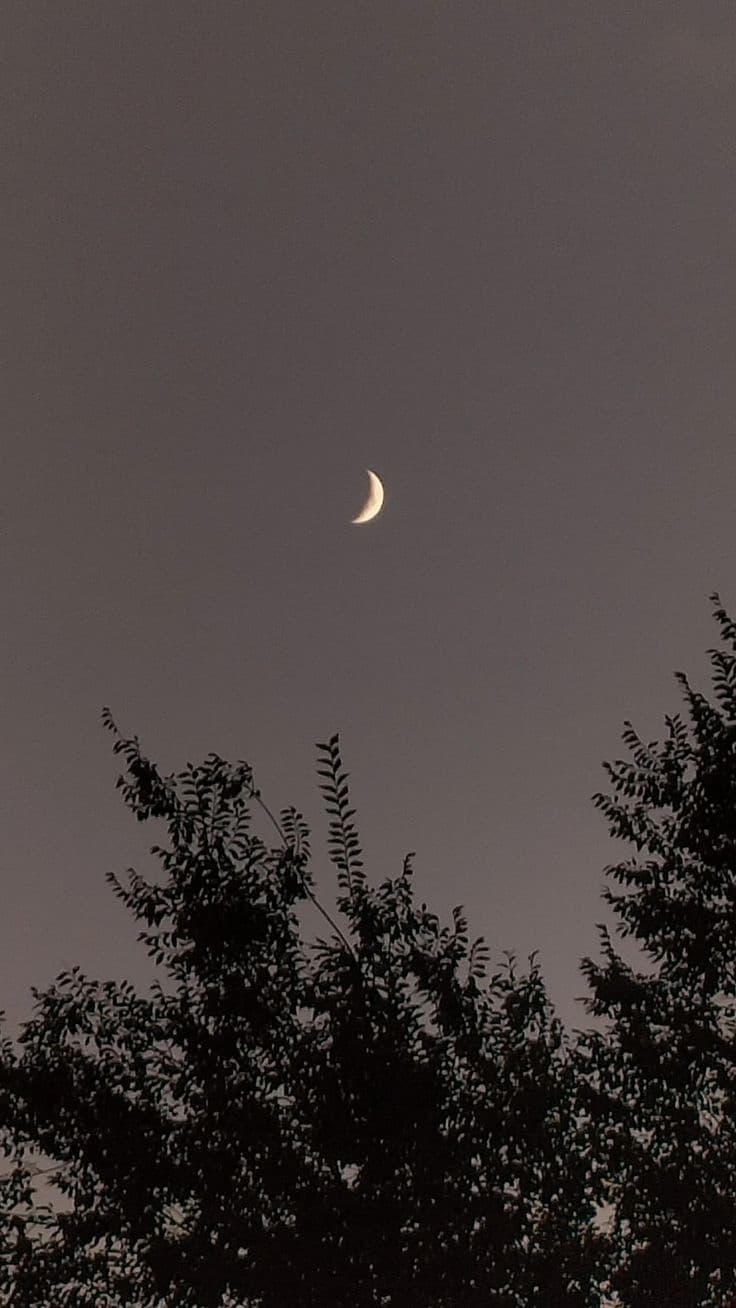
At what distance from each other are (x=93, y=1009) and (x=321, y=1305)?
5.49 m

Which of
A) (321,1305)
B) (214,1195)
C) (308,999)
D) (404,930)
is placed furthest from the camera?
(404,930)

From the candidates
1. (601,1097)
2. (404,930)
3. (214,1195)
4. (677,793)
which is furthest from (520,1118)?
(677,793)

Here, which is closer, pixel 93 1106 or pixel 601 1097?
pixel 93 1106

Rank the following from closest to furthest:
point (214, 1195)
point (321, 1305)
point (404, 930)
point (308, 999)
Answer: point (321, 1305) → point (214, 1195) → point (308, 999) → point (404, 930)

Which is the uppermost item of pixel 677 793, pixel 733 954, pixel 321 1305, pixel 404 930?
pixel 677 793

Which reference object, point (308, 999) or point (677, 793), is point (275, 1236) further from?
point (677, 793)

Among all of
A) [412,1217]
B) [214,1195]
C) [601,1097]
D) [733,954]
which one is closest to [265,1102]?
[214,1195]

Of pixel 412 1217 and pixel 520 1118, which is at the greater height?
pixel 520 1118

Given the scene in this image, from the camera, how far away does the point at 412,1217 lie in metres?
14.4

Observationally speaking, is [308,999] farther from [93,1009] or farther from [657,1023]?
[657,1023]

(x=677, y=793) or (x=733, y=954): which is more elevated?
(x=677, y=793)

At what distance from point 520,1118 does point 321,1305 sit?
12.7 ft

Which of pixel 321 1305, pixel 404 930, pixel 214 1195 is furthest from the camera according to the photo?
pixel 404 930

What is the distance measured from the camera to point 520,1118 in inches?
634
